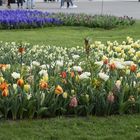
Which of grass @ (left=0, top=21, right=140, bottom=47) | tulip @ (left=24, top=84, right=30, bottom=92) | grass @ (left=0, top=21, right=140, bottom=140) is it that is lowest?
grass @ (left=0, top=21, right=140, bottom=47)

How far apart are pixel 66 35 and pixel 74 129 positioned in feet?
36.4

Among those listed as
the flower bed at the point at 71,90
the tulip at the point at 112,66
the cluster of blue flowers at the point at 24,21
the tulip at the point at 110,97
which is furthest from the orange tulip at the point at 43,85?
the cluster of blue flowers at the point at 24,21

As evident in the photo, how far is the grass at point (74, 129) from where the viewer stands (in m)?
5.29

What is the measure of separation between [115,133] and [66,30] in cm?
1310

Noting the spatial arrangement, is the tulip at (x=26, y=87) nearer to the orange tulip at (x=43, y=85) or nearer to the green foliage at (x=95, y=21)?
the orange tulip at (x=43, y=85)

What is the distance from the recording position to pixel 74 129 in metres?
5.52

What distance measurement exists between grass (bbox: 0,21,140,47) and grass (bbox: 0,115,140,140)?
302 inches

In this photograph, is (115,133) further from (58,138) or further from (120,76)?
(120,76)

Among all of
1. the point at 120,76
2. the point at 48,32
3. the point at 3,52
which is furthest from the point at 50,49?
the point at 48,32

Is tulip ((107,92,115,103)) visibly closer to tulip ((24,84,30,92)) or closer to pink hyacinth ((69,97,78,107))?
pink hyacinth ((69,97,78,107))

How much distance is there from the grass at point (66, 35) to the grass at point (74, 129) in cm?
767

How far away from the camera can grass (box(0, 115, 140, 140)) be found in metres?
5.29

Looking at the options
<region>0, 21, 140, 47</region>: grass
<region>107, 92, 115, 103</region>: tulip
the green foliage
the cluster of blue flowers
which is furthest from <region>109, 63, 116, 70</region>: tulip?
the green foliage

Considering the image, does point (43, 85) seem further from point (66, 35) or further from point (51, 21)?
point (51, 21)
